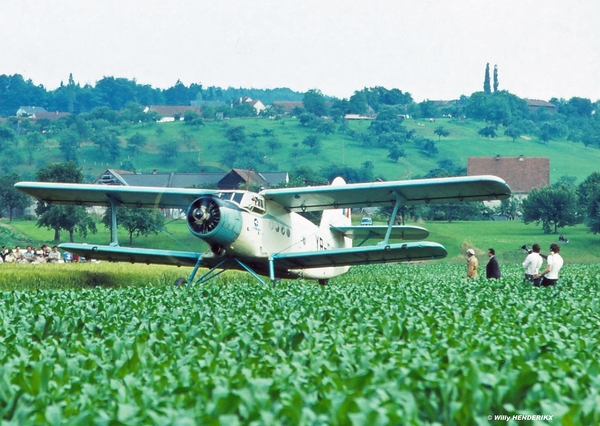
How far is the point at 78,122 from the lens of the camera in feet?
602

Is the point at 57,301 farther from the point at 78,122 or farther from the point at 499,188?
the point at 78,122

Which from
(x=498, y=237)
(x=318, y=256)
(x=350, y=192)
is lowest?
(x=498, y=237)

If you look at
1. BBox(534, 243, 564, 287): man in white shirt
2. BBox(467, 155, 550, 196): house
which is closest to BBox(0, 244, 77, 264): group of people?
BBox(534, 243, 564, 287): man in white shirt

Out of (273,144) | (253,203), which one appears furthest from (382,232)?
(273,144)

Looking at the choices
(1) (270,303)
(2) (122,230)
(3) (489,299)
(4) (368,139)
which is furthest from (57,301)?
(4) (368,139)

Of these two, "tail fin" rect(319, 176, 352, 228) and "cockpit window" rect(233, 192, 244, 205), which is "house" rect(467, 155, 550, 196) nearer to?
"tail fin" rect(319, 176, 352, 228)

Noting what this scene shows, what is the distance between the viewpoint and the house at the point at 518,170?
144 metres

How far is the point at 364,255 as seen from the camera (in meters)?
27.6

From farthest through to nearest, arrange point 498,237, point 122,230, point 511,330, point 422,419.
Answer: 1. point 498,237
2. point 122,230
3. point 511,330
4. point 422,419

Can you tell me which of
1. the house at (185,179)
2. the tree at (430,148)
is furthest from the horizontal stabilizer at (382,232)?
the tree at (430,148)

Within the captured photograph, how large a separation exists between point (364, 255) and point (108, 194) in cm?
761

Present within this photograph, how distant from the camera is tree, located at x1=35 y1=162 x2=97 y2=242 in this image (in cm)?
7719

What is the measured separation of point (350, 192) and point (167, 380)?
19350 millimetres

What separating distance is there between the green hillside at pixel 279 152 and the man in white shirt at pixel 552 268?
128 meters
